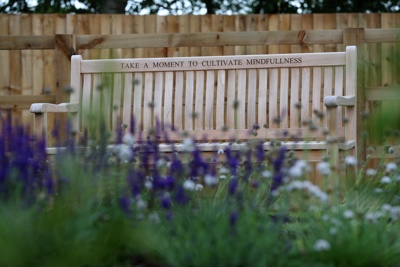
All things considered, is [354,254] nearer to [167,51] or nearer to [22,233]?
[22,233]

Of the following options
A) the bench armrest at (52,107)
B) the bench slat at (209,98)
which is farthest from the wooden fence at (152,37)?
the bench armrest at (52,107)

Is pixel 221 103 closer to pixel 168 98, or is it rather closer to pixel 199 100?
pixel 199 100

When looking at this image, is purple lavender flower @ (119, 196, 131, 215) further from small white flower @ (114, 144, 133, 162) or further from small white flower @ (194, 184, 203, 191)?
small white flower @ (194, 184, 203, 191)

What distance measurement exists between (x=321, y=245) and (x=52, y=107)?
2230 millimetres

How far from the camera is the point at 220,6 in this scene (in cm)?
1070

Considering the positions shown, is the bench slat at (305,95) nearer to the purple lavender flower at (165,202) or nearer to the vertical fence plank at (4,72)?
the purple lavender flower at (165,202)

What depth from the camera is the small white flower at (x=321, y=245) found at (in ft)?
6.53

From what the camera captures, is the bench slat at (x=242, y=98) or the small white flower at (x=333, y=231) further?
the bench slat at (x=242, y=98)

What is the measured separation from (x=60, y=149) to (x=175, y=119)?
85.1 inches

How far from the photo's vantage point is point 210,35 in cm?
573

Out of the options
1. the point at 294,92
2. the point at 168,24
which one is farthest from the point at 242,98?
the point at 168,24

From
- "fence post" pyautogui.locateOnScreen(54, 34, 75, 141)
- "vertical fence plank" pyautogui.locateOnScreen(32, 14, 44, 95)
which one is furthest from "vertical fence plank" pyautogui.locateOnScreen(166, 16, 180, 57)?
"fence post" pyautogui.locateOnScreen(54, 34, 75, 141)

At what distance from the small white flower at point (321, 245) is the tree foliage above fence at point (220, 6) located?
8435mm

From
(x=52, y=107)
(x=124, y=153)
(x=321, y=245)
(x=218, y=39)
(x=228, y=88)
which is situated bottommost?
(x=321, y=245)
